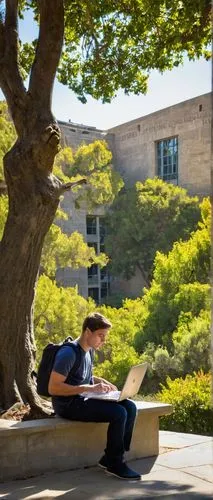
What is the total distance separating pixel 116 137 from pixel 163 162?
4.54m

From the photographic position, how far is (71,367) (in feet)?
16.9

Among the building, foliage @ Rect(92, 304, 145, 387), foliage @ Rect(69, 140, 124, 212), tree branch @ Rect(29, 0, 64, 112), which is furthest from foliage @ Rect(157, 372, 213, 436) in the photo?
the building

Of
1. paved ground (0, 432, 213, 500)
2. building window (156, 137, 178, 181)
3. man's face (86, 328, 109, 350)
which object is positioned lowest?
paved ground (0, 432, 213, 500)

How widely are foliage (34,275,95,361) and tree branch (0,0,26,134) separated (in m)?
10.6

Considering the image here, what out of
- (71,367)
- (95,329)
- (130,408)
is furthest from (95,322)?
(130,408)

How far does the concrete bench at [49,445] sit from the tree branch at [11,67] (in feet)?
9.35

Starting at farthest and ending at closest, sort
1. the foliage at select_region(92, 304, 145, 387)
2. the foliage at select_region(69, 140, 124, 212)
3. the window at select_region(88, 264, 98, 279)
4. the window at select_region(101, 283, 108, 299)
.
A: the window at select_region(101, 283, 108, 299)
the window at select_region(88, 264, 98, 279)
the foliage at select_region(69, 140, 124, 212)
the foliage at select_region(92, 304, 145, 387)

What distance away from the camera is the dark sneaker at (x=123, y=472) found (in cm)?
501

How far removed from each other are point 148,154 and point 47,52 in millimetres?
33859

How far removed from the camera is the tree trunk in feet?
20.2

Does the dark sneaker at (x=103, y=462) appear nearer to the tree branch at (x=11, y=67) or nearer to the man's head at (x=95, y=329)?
the man's head at (x=95, y=329)

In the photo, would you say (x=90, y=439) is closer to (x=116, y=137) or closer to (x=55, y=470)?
(x=55, y=470)

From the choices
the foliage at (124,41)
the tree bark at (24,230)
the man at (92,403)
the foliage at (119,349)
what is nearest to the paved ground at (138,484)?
the man at (92,403)

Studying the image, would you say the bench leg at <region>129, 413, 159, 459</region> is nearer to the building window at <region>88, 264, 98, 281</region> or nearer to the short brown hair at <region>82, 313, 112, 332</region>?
the short brown hair at <region>82, 313, 112, 332</region>
